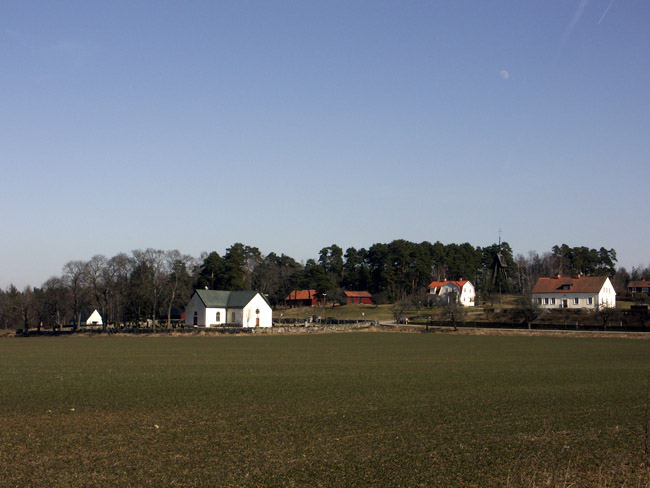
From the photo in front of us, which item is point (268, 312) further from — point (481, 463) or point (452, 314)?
point (481, 463)

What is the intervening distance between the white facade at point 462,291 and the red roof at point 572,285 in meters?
17.6

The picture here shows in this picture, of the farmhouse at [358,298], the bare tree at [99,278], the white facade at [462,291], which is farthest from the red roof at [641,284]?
the bare tree at [99,278]

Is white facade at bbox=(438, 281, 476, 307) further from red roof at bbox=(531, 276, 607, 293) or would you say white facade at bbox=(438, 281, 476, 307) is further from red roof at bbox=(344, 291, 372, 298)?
red roof at bbox=(344, 291, 372, 298)

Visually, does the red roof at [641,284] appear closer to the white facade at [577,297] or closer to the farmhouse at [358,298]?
the white facade at [577,297]

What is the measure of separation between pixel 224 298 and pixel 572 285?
59701 millimetres

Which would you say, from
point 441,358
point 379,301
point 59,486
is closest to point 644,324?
point 441,358

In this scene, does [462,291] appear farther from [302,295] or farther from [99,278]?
[99,278]

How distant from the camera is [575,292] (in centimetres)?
10269

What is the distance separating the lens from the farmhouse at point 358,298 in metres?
143

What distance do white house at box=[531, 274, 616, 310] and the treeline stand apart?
20175 millimetres

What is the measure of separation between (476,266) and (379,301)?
33.0 m

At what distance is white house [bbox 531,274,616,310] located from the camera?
100m

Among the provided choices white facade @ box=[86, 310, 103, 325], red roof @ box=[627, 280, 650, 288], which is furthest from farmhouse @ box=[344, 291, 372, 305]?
red roof @ box=[627, 280, 650, 288]

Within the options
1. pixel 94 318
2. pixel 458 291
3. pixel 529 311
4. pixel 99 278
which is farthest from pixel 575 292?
pixel 94 318
